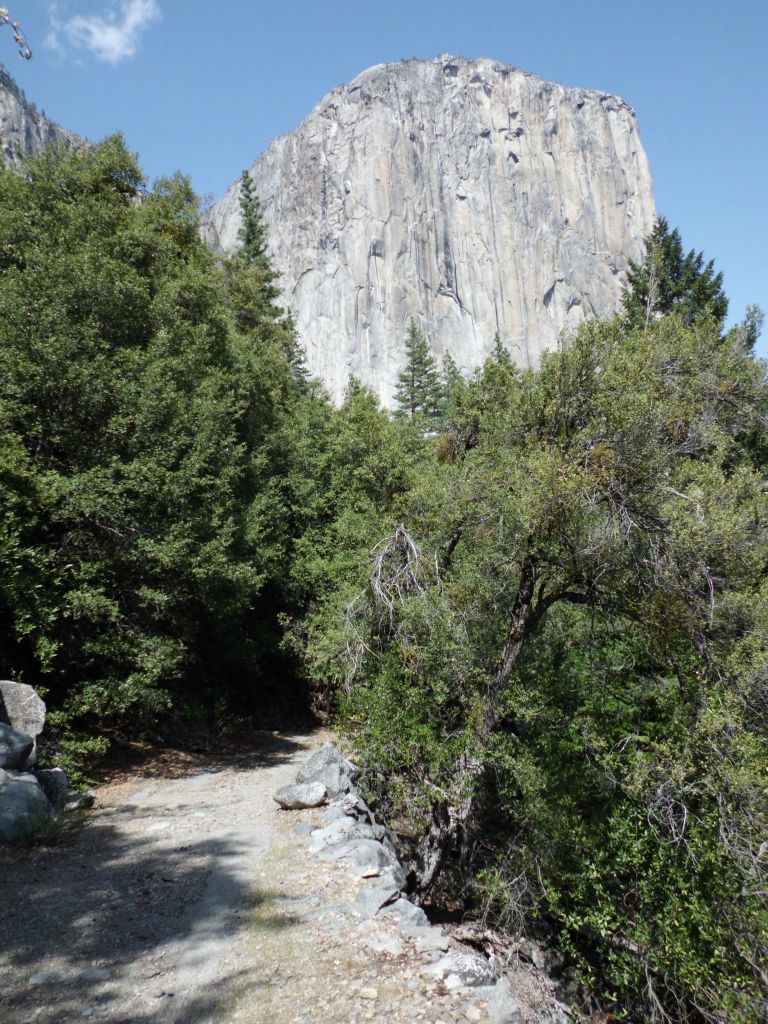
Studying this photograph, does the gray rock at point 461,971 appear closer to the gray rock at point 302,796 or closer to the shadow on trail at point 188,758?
the gray rock at point 302,796

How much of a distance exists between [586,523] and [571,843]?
3.59 metres

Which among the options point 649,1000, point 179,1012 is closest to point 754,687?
point 649,1000

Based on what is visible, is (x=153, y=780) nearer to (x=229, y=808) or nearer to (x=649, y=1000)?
(x=229, y=808)

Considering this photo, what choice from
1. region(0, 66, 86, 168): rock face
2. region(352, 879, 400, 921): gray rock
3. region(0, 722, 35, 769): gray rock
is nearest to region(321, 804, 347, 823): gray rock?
region(352, 879, 400, 921): gray rock

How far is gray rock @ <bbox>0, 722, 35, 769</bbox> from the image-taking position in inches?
265

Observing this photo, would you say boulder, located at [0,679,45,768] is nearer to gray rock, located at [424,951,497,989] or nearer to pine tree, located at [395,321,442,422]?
gray rock, located at [424,951,497,989]

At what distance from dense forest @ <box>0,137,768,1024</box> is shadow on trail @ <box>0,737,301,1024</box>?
2.40m

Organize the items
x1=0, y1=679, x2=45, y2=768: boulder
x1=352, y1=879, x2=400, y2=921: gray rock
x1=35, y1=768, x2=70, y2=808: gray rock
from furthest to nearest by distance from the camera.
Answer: x1=0, y1=679, x2=45, y2=768: boulder
x1=35, y1=768, x2=70, y2=808: gray rock
x1=352, y1=879, x2=400, y2=921: gray rock

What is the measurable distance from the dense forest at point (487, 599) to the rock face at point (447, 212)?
58.0 meters

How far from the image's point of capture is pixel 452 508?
782 cm

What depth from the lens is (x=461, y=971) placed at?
438cm

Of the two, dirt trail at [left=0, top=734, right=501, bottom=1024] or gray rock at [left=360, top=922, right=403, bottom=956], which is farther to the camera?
gray rock at [left=360, top=922, right=403, bottom=956]

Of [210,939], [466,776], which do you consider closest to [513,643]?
[466,776]

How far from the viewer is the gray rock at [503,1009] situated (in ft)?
13.1
